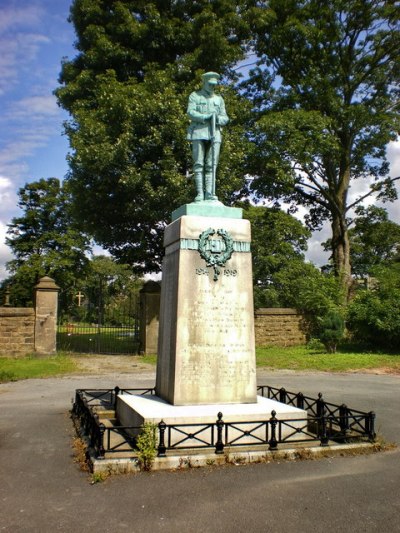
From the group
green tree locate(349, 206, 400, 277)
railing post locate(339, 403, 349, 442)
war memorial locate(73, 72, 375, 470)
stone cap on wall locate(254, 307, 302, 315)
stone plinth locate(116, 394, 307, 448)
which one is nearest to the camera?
stone plinth locate(116, 394, 307, 448)

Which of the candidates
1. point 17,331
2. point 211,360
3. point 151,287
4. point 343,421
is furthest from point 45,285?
point 343,421

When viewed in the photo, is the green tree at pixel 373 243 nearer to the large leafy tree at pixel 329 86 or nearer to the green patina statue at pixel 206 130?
the large leafy tree at pixel 329 86

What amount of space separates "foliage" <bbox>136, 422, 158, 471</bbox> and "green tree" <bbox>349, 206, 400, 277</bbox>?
28159 mm

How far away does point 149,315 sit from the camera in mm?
19375

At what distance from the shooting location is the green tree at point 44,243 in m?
30.9

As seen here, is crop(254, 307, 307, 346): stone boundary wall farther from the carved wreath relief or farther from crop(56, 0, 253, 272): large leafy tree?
the carved wreath relief

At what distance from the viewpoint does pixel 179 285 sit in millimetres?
7512

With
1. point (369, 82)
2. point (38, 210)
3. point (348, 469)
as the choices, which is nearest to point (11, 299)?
point (38, 210)

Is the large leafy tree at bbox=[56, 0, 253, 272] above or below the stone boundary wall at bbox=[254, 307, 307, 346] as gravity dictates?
above

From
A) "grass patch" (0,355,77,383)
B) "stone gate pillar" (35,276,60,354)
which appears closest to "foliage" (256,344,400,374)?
"grass patch" (0,355,77,383)

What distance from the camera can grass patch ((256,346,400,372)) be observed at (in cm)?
1730

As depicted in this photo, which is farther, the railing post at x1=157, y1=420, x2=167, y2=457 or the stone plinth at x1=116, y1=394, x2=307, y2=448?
the stone plinth at x1=116, y1=394, x2=307, y2=448

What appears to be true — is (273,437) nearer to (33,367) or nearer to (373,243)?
(33,367)

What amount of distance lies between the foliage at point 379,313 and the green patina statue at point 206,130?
45.3 ft
